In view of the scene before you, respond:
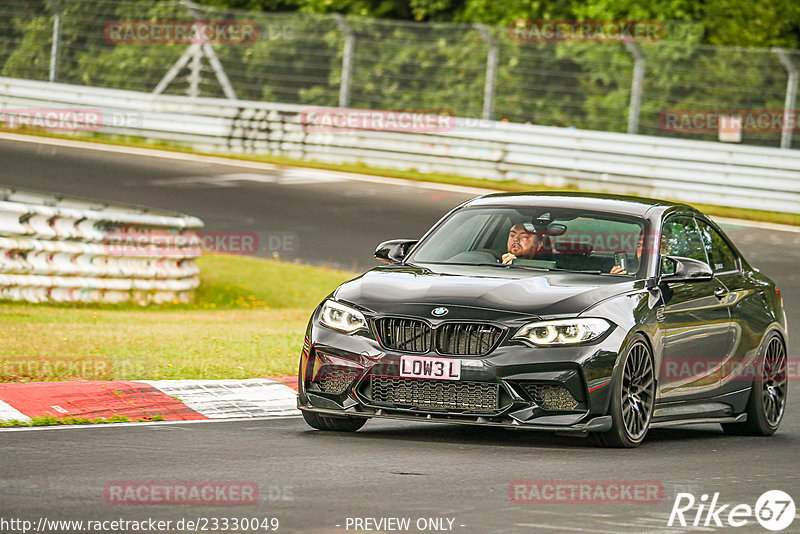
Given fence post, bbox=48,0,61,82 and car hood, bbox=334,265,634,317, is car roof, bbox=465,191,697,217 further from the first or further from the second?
fence post, bbox=48,0,61,82

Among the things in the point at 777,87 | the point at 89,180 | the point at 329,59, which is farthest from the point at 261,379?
the point at 329,59

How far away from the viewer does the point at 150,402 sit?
9875 millimetres

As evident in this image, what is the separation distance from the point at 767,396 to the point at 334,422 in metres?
3.27

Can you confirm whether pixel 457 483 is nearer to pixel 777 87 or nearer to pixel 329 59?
pixel 777 87

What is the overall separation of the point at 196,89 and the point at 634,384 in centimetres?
2243

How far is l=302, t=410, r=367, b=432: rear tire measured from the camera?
29.8 ft

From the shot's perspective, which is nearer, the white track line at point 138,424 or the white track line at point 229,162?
the white track line at point 138,424

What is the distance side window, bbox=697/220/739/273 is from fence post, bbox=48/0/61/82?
71.4 feet

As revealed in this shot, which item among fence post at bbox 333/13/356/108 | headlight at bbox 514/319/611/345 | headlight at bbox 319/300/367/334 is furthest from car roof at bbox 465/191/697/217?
fence post at bbox 333/13/356/108

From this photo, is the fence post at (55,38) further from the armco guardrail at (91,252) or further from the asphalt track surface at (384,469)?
the asphalt track surface at (384,469)

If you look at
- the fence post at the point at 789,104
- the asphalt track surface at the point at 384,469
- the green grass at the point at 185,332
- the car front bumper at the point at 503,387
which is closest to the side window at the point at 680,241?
the asphalt track surface at the point at 384,469

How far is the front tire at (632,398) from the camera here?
28.0 ft

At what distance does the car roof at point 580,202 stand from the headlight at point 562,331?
4.75ft

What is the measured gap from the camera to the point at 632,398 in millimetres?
8766
